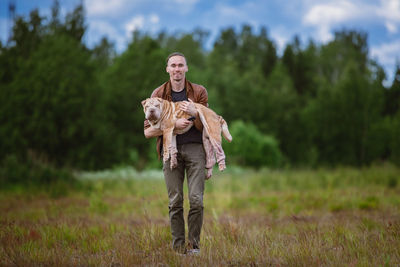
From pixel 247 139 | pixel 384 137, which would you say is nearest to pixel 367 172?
pixel 247 139

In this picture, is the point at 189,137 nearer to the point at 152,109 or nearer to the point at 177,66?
the point at 152,109

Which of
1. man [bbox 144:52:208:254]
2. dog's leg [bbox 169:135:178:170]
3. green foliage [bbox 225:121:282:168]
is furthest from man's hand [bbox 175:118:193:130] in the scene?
green foliage [bbox 225:121:282:168]

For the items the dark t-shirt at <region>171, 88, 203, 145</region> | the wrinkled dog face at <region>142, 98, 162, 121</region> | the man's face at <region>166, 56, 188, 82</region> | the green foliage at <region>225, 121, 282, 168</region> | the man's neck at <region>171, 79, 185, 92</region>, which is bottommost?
the green foliage at <region>225, 121, 282, 168</region>

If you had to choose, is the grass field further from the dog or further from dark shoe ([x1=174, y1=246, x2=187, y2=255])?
the dog

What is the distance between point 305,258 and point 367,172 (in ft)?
52.7

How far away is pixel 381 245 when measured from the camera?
5.14m

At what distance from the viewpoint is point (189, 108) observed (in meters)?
5.30

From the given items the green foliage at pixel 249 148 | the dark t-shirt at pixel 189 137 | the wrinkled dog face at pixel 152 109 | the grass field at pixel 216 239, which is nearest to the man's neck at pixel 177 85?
the dark t-shirt at pixel 189 137

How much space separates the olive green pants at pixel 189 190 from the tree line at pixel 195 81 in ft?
26.6

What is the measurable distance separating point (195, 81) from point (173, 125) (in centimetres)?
2830

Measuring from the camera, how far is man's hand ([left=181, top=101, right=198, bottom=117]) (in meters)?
5.30

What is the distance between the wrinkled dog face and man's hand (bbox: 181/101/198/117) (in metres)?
0.33

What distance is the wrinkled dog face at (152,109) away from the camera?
5.11m

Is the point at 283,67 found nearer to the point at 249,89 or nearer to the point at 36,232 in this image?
the point at 249,89
